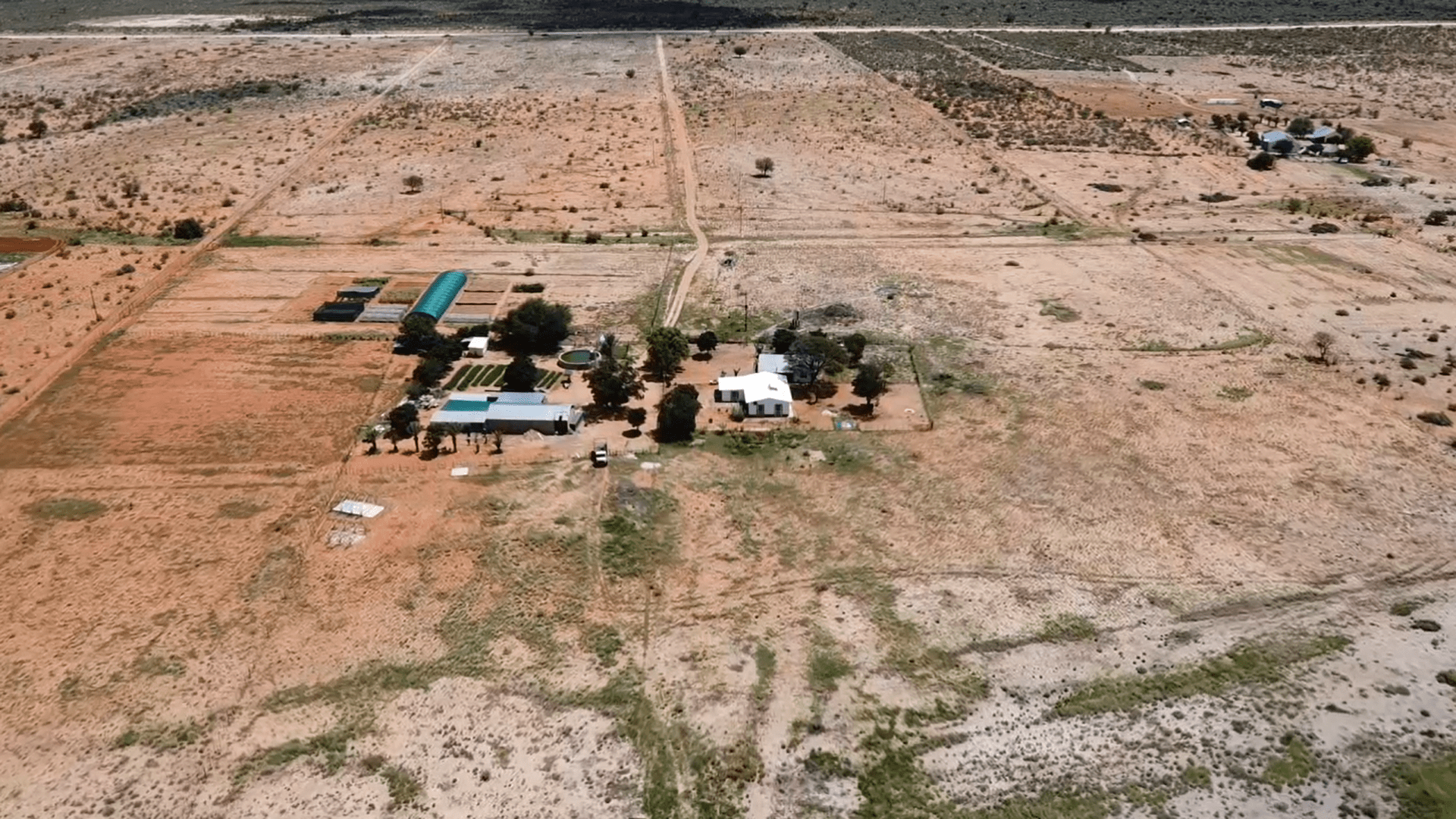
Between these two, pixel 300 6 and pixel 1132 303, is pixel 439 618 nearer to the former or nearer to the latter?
pixel 1132 303

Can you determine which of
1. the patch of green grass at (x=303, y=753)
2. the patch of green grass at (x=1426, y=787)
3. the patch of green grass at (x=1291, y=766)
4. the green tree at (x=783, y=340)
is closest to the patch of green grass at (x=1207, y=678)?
the patch of green grass at (x=1291, y=766)

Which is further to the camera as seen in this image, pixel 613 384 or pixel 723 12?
pixel 723 12

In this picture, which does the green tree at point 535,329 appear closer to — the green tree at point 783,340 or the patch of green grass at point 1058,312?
the green tree at point 783,340

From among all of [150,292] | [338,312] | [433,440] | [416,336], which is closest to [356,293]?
[338,312]

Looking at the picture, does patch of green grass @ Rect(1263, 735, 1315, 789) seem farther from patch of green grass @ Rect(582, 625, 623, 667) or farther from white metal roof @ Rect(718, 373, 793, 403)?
white metal roof @ Rect(718, 373, 793, 403)

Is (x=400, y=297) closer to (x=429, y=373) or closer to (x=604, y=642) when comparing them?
(x=429, y=373)

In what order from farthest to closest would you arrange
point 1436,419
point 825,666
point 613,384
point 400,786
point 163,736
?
point 613,384
point 1436,419
point 825,666
point 163,736
point 400,786
